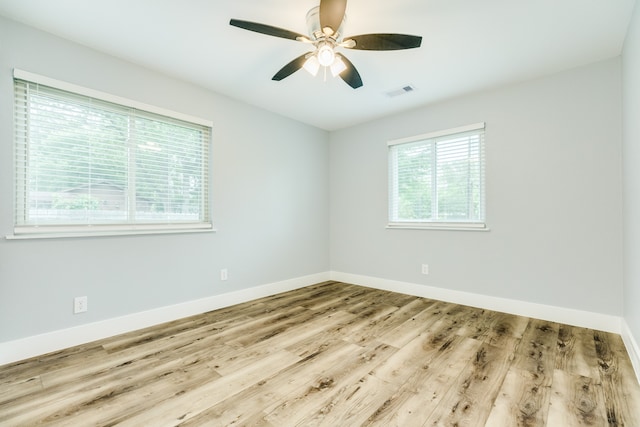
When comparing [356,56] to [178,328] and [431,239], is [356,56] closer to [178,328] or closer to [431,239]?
[431,239]

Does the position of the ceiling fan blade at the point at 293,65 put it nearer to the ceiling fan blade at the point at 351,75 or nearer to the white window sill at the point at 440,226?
the ceiling fan blade at the point at 351,75

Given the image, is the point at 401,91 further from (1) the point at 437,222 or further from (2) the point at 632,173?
(2) the point at 632,173

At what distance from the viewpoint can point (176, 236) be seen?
9.70 feet

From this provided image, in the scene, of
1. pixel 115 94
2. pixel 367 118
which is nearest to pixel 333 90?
pixel 367 118

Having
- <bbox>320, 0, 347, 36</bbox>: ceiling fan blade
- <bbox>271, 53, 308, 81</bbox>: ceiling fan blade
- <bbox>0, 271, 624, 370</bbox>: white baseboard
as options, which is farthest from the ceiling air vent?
<bbox>0, 271, 624, 370</bbox>: white baseboard

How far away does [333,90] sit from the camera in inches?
127

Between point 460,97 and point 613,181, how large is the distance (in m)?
1.65

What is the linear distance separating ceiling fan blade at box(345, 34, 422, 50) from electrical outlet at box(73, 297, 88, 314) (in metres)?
2.84

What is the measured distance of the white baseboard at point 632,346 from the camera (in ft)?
6.10

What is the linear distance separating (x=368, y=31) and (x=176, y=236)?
2555 millimetres

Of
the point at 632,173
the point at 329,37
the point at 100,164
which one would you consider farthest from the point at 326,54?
the point at 632,173

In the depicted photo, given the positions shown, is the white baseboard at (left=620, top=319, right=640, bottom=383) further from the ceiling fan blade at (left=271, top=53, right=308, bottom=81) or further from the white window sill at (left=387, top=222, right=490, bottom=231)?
the ceiling fan blade at (left=271, top=53, right=308, bottom=81)

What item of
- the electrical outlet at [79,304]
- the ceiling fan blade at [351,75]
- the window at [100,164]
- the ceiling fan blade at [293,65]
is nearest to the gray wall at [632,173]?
the ceiling fan blade at [351,75]

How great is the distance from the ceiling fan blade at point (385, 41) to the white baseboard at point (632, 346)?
2470 millimetres
